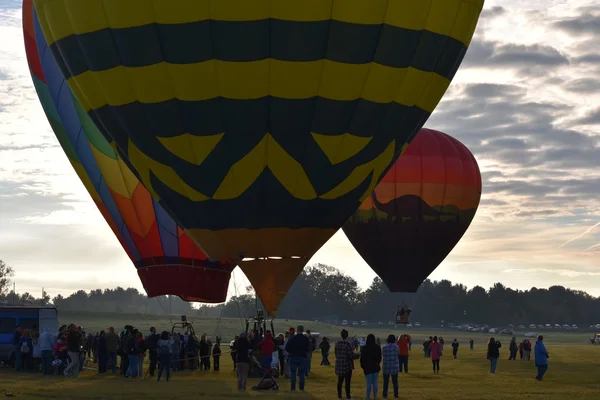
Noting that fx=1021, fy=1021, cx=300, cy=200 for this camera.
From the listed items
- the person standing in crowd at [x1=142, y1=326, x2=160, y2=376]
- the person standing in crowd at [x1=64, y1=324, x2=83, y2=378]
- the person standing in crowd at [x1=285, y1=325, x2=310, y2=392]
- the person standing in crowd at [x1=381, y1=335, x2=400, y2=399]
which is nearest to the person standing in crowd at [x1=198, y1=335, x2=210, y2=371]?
the person standing in crowd at [x1=142, y1=326, x2=160, y2=376]

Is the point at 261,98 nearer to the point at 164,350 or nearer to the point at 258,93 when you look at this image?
the point at 258,93

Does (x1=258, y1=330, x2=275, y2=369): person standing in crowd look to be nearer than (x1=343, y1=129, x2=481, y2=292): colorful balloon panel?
Yes

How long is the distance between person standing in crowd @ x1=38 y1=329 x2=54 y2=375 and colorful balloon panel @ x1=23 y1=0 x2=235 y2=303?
5984 mm

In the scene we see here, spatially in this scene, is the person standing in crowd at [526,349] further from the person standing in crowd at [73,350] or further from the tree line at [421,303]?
the tree line at [421,303]

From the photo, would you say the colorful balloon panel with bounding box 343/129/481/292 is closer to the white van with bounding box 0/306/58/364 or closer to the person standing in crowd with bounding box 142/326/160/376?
the white van with bounding box 0/306/58/364

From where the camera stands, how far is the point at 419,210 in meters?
39.2

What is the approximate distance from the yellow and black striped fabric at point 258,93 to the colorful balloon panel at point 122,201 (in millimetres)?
7873

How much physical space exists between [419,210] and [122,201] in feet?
45.1

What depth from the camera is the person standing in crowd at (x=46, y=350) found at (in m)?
24.1

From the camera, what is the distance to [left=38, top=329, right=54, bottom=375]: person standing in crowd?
24.1m

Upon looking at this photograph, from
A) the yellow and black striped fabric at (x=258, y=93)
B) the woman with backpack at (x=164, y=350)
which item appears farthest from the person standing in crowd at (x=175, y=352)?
the yellow and black striped fabric at (x=258, y=93)

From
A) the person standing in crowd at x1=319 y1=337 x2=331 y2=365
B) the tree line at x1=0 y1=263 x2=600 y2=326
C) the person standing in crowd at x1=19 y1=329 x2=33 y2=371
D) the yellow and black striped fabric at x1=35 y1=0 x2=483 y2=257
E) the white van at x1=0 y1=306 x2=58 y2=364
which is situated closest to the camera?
the yellow and black striped fabric at x1=35 y1=0 x2=483 y2=257

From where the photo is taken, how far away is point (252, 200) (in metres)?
20.0

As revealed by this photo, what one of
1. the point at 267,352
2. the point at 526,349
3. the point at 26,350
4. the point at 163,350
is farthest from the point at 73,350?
the point at 526,349
